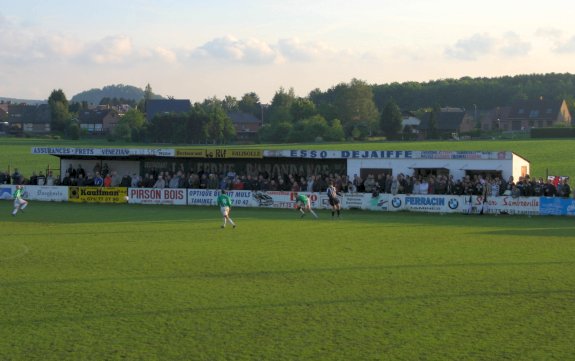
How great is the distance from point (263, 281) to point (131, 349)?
536 centimetres

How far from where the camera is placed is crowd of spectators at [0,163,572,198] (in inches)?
1313

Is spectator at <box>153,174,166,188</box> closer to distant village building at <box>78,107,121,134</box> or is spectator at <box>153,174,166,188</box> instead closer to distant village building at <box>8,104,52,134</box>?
distant village building at <box>8,104,52,134</box>

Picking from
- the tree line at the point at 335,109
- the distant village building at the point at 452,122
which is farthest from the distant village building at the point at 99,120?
the distant village building at the point at 452,122

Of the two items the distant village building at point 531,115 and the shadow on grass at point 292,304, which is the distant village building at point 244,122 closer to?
the distant village building at point 531,115

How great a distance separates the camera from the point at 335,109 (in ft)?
451

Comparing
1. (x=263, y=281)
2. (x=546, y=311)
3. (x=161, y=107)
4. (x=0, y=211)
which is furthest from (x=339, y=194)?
(x=161, y=107)

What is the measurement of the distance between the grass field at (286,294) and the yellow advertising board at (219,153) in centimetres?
1562

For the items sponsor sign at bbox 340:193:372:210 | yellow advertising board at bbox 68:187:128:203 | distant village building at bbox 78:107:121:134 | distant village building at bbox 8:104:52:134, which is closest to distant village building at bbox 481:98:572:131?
distant village building at bbox 78:107:121:134

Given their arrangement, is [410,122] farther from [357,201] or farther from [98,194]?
[357,201]

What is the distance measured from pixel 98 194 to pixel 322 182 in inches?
498

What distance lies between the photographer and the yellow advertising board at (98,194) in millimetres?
39906

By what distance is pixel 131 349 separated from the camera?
10.6 metres

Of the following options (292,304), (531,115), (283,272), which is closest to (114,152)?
(283,272)

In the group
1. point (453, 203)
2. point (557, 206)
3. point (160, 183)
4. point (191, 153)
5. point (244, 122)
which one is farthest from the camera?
point (244, 122)
